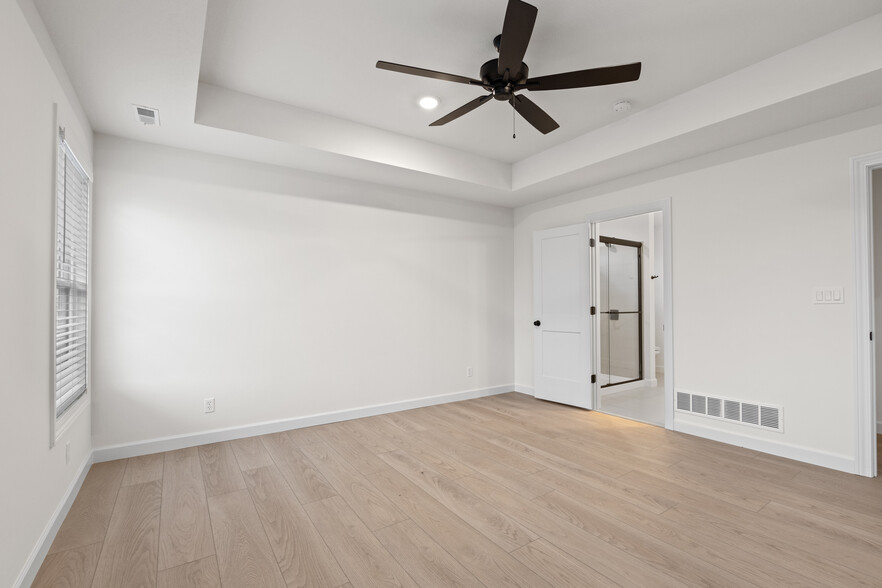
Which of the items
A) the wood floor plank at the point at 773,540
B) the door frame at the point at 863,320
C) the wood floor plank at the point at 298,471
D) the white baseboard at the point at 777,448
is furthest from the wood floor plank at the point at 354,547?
the door frame at the point at 863,320

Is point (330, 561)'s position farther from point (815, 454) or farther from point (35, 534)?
point (815, 454)

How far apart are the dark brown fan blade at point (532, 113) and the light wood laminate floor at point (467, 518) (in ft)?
7.73

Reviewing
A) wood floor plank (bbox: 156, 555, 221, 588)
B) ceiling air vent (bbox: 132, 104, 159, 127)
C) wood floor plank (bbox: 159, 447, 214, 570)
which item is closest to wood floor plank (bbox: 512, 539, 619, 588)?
wood floor plank (bbox: 156, 555, 221, 588)

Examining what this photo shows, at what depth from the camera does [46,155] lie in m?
2.01

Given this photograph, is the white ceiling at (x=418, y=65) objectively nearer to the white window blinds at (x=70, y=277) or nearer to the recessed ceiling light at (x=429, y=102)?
the recessed ceiling light at (x=429, y=102)

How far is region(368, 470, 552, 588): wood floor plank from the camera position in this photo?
1.77 meters

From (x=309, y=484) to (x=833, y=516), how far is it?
117 inches

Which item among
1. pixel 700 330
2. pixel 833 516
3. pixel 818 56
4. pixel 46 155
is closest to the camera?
pixel 46 155

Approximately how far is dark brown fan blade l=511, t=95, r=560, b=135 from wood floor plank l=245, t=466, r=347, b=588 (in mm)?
2663

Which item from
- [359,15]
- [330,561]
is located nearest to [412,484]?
[330,561]

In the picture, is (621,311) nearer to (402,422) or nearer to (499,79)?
(402,422)

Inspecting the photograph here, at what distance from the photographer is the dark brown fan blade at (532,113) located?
2.59m

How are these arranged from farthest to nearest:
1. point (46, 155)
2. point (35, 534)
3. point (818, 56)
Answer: point (818, 56) < point (46, 155) < point (35, 534)

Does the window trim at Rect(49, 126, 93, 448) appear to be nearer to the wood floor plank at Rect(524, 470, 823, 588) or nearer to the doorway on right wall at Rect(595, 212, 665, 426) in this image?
the wood floor plank at Rect(524, 470, 823, 588)
